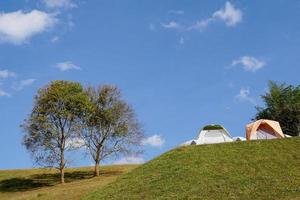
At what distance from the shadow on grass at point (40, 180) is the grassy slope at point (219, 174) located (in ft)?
78.0

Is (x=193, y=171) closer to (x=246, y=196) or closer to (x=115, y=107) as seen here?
(x=246, y=196)

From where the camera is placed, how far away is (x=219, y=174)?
44531mm

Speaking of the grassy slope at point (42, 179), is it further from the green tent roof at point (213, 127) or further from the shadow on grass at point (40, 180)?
the green tent roof at point (213, 127)

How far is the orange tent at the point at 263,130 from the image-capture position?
203ft

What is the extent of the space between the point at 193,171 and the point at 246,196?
29.6 ft

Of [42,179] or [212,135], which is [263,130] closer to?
[212,135]

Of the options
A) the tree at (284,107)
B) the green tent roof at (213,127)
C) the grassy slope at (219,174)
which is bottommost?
the grassy slope at (219,174)

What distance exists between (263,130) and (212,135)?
613cm

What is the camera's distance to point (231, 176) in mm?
43500

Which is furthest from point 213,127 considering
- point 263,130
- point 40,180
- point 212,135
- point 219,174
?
point 40,180

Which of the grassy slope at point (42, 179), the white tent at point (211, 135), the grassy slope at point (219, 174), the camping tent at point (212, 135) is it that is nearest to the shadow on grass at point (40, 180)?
the grassy slope at point (42, 179)

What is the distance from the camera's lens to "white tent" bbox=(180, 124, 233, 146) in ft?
200

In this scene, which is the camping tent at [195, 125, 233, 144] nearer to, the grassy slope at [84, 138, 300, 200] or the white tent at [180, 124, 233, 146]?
the white tent at [180, 124, 233, 146]

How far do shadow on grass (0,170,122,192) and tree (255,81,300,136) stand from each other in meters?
30.3
